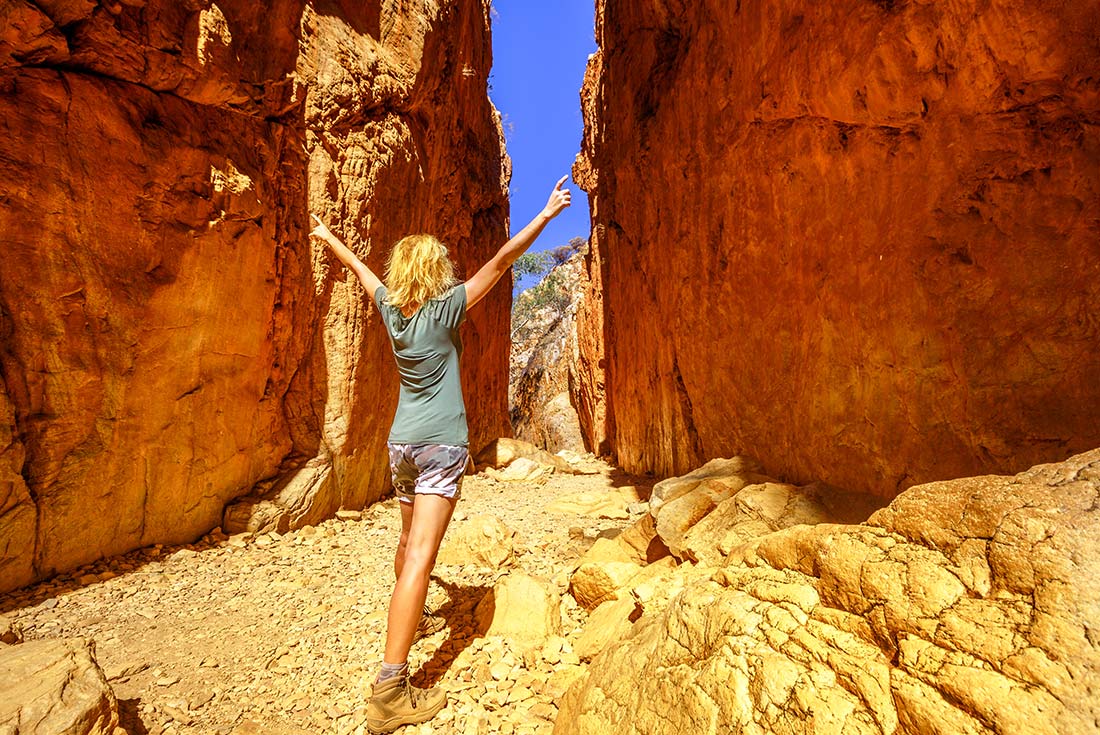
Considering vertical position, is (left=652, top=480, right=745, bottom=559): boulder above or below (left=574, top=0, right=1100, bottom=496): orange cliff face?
below

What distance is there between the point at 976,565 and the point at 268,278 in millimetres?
5340

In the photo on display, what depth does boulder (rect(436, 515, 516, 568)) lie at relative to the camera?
360cm

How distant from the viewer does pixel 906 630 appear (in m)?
1.08

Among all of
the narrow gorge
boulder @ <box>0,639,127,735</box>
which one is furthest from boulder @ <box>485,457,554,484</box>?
boulder @ <box>0,639,127,735</box>

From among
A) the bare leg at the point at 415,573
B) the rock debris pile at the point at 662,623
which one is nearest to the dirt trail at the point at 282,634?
the rock debris pile at the point at 662,623

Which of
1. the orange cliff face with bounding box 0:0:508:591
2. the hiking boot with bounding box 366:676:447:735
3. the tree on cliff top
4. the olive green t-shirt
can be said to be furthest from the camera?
the tree on cliff top

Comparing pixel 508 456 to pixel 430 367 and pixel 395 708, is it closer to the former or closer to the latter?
pixel 430 367

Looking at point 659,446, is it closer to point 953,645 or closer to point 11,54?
point 953,645

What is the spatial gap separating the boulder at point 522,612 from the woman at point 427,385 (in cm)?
54

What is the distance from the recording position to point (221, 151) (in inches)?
168

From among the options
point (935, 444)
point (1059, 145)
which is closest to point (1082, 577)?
point (935, 444)

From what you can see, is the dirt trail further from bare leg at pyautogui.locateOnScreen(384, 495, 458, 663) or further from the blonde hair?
the blonde hair

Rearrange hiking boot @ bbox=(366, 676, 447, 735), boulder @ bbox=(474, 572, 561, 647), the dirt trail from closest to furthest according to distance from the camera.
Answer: hiking boot @ bbox=(366, 676, 447, 735)
the dirt trail
boulder @ bbox=(474, 572, 561, 647)

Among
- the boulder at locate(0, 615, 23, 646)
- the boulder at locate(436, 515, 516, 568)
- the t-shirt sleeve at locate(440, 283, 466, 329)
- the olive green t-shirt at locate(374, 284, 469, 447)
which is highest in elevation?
the t-shirt sleeve at locate(440, 283, 466, 329)
